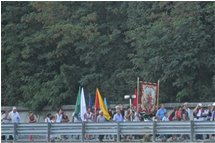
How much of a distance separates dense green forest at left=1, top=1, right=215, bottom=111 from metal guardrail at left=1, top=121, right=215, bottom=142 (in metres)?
12.6

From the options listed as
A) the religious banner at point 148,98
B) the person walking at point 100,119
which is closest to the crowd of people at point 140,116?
the person walking at point 100,119

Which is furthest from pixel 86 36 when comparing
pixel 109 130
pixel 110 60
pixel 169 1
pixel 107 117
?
pixel 109 130

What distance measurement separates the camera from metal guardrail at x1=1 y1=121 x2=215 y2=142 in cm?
2633

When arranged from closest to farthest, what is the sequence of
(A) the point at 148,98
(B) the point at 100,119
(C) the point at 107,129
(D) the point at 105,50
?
(C) the point at 107,129 < (B) the point at 100,119 < (A) the point at 148,98 < (D) the point at 105,50

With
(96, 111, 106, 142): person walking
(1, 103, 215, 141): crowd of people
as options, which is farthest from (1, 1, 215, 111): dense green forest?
(96, 111, 106, 142): person walking

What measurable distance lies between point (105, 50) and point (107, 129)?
16158 mm

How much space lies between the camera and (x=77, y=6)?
45312mm

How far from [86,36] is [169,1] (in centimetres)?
539

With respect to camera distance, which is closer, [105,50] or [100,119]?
[100,119]

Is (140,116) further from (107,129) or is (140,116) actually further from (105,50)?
(105,50)

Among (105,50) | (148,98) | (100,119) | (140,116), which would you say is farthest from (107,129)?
(105,50)

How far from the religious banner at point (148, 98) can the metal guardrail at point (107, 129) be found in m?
5.00

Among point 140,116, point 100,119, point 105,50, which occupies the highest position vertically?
point 105,50

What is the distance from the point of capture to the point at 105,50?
43.5 metres
